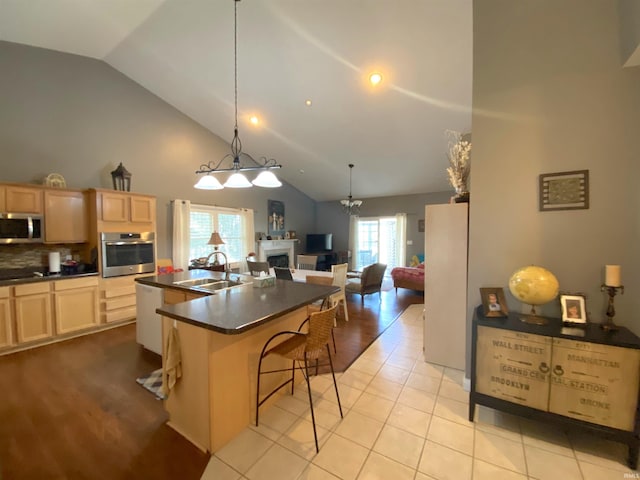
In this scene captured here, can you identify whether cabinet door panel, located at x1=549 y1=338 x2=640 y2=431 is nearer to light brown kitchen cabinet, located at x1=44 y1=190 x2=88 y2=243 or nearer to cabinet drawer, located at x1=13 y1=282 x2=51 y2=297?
cabinet drawer, located at x1=13 y1=282 x2=51 y2=297

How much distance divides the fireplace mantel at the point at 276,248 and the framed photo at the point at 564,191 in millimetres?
6285

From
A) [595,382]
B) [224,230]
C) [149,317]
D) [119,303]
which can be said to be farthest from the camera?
[224,230]

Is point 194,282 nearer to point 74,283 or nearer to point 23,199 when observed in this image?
point 74,283

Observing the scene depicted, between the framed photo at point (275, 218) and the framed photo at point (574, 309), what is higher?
the framed photo at point (275, 218)

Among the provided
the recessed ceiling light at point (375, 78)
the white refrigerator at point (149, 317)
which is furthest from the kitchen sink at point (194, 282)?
the recessed ceiling light at point (375, 78)

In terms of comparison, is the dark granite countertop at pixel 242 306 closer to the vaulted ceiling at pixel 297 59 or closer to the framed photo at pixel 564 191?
the framed photo at pixel 564 191

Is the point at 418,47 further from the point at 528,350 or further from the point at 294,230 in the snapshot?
the point at 294,230

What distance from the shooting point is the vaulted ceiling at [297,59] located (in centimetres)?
316

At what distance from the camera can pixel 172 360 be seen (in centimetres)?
184

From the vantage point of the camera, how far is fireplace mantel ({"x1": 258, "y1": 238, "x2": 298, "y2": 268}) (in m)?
7.47

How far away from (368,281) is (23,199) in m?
5.42

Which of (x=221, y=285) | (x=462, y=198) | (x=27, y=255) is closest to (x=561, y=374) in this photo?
(x=462, y=198)

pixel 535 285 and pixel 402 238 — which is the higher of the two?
pixel 402 238

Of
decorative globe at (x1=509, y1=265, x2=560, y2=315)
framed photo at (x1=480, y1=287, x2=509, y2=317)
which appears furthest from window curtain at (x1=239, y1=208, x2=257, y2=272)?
decorative globe at (x1=509, y1=265, x2=560, y2=315)
